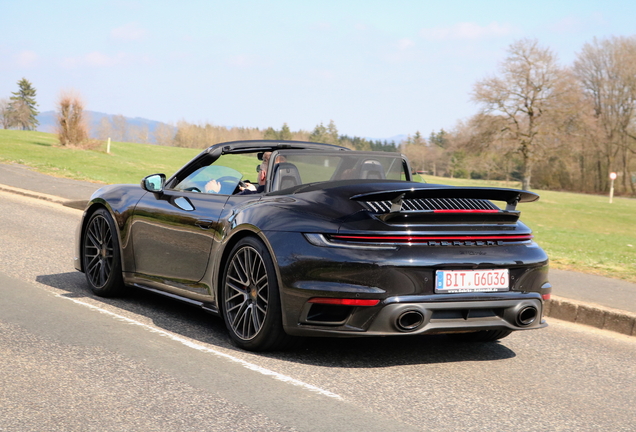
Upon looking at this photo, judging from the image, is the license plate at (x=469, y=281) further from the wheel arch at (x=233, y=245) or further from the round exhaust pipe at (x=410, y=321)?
the wheel arch at (x=233, y=245)

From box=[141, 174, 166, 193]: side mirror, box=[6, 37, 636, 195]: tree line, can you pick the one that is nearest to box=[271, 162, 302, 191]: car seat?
box=[141, 174, 166, 193]: side mirror

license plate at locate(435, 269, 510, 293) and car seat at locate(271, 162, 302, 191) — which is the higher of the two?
car seat at locate(271, 162, 302, 191)

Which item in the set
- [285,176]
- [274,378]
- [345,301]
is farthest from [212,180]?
[274,378]

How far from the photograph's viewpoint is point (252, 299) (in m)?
5.10

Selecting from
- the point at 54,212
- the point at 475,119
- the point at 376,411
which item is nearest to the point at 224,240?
the point at 376,411

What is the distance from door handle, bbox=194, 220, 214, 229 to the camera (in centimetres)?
559

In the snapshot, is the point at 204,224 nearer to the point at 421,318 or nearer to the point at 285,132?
the point at 421,318

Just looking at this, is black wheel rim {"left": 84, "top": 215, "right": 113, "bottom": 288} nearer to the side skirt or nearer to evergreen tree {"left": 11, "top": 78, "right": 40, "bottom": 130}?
the side skirt

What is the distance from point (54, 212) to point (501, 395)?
12.5 m

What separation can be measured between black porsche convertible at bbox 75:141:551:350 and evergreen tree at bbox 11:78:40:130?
147 metres

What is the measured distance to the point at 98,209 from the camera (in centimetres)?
706

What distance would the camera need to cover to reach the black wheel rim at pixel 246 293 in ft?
16.5

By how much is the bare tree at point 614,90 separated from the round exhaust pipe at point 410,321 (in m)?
73.2

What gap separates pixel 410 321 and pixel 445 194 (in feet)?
2.77
